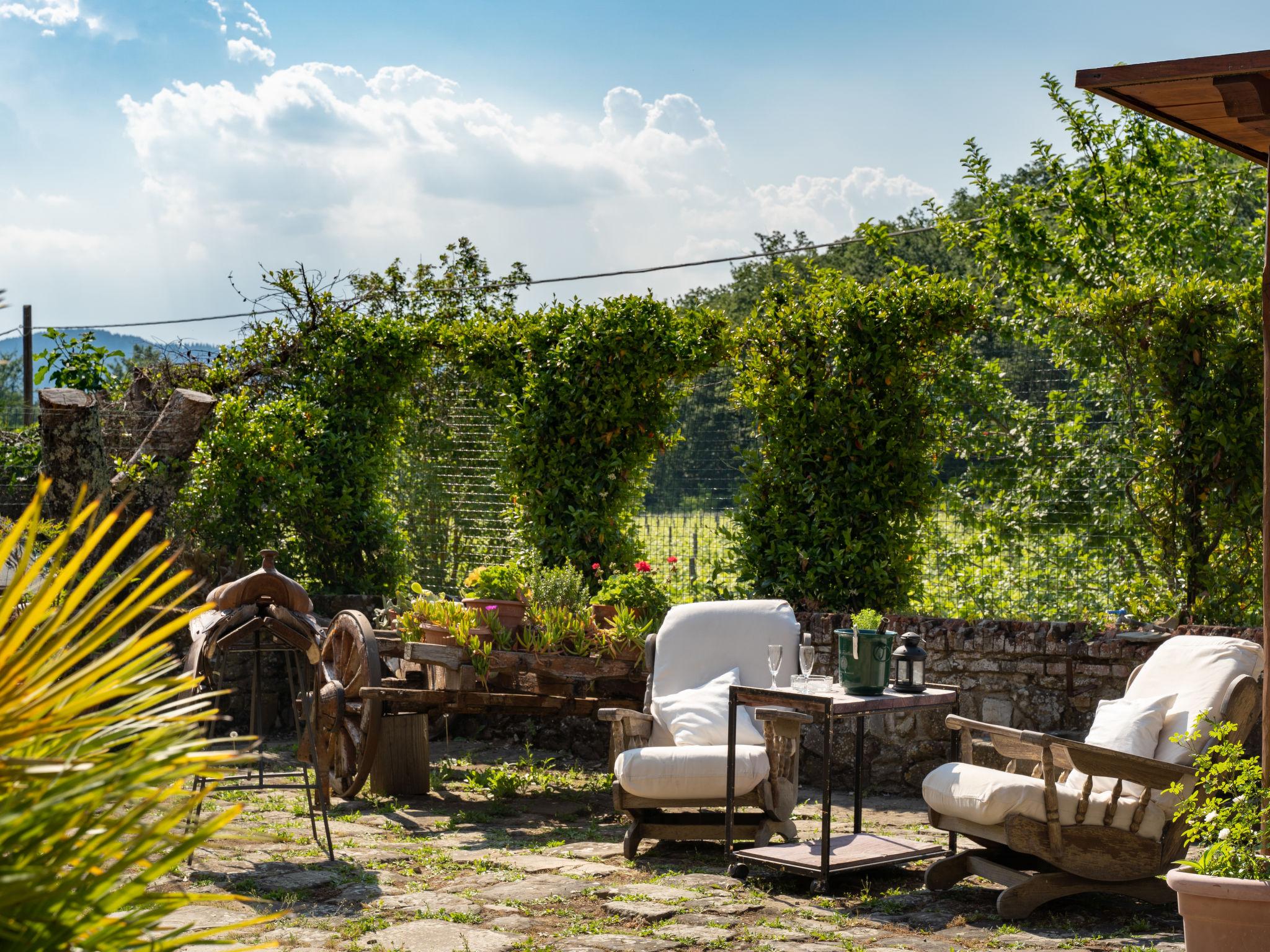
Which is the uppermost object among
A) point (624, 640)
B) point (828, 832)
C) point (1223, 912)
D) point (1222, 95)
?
point (1222, 95)

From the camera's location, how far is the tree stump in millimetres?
6668

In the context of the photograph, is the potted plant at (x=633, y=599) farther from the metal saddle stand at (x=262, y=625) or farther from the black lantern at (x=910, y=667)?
the metal saddle stand at (x=262, y=625)

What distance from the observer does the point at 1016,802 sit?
466cm

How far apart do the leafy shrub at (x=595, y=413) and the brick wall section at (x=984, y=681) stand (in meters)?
1.66

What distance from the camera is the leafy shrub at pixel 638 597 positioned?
269 inches

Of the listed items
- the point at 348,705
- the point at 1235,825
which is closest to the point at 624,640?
the point at 348,705

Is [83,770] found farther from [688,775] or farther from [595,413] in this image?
[595,413]

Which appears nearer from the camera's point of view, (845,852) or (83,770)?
(83,770)

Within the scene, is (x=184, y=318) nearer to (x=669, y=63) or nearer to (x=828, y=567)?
(x=669, y=63)

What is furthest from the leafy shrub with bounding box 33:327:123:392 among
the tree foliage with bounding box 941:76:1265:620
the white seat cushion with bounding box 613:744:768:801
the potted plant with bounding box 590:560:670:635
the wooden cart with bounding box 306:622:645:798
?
the tree foliage with bounding box 941:76:1265:620

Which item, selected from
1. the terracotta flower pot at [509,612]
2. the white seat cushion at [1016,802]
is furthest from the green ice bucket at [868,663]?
the terracotta flower pot at [509,612]

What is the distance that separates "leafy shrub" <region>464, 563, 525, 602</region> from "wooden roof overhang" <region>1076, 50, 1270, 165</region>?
4.32 m

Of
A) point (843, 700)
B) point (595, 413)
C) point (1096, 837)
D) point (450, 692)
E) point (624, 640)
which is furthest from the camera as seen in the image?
point (595, 413)

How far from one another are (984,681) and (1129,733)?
6.82ft
